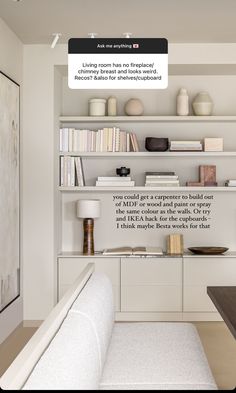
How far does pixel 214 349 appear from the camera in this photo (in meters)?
5.64

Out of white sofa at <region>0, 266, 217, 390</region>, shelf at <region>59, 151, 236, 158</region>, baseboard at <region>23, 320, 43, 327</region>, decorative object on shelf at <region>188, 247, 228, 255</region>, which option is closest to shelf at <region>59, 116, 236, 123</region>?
shelf at <region>59, 151, 236, 158</region>

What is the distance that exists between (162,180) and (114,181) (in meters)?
0.49

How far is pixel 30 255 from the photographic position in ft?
21.7

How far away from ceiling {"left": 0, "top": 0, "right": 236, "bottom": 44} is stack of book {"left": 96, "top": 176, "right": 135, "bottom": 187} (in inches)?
57.1

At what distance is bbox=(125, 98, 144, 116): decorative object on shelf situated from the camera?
22.6 ft

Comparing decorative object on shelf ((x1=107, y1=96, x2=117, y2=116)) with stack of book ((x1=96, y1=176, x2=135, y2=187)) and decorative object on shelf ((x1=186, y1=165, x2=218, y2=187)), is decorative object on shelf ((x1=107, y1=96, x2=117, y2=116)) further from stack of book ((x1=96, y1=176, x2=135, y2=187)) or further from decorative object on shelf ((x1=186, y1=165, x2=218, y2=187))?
decorative object on shelf ((x1=186, y1=165, x2=218, y2=187))

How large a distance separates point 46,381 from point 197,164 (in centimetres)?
519

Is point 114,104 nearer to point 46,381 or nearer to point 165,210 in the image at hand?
point 165,210

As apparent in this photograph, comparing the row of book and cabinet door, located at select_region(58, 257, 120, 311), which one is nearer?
cabinet door, located at select_region(58, 257, 120, 311)

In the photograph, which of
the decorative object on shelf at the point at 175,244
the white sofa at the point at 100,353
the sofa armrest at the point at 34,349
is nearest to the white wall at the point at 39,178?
the decorative object on shelf at the point at 175,244

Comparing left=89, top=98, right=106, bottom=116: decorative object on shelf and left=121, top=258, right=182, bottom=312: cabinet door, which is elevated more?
left=89, top=98, right=106, bottom=116: decorative object on shelf

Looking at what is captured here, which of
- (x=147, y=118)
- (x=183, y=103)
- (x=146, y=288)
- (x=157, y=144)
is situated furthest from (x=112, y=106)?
(x=146, y=288)

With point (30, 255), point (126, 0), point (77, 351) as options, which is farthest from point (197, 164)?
point (77, 351)

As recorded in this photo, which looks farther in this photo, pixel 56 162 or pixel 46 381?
pixel 56 162
